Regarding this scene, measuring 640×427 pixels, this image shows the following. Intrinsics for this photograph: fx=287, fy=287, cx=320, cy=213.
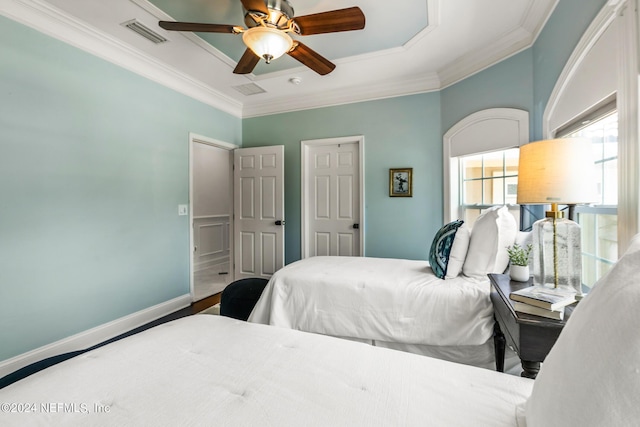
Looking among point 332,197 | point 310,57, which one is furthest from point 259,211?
point 310,57

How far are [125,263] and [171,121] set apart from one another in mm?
1665

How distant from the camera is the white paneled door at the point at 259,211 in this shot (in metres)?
4.17

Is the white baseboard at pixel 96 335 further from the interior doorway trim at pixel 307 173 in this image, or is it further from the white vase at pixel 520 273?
the white vase at pixel 520 273

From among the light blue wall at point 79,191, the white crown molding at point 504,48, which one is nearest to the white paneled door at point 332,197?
the white crown molding at point 504,48

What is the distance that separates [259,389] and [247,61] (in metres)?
2.50

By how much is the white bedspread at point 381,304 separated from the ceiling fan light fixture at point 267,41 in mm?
1726

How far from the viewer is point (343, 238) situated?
13.3ft

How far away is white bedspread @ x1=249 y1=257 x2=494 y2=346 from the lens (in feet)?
6.22

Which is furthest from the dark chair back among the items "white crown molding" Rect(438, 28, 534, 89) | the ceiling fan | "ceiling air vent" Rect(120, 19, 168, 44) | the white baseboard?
"white crown molding" Rect(438, 28, 534, 89)

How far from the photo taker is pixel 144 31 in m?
2.57

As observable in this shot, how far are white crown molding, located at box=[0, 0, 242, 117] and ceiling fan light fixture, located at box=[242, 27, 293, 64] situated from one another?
1.60 meters

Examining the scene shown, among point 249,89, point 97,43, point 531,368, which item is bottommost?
point 531,368

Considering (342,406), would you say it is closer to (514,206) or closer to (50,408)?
(50,408)

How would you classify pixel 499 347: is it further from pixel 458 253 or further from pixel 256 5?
pixel 256 5
